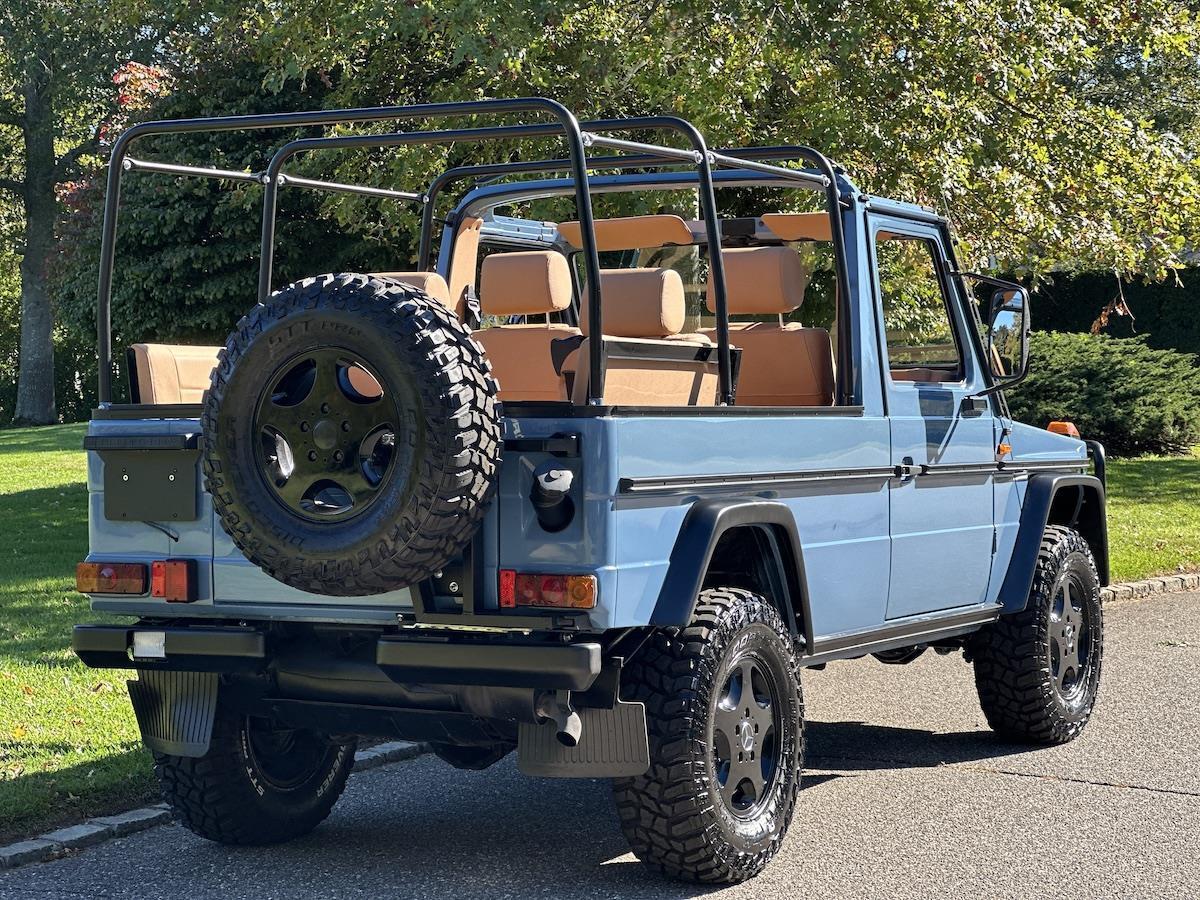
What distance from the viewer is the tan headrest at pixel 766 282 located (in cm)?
631

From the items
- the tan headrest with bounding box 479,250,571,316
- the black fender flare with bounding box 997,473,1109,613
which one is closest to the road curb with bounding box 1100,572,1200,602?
the black fender flare with bounding box 997,473,1109,613

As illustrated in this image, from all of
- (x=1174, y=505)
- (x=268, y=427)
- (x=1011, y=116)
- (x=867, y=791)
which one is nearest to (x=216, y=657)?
(x=268, y=427)

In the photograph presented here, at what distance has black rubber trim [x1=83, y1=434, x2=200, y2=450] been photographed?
5277mm

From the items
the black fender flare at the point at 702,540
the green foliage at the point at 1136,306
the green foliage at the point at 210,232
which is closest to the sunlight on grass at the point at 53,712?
the black fender flare at the point at 702,540

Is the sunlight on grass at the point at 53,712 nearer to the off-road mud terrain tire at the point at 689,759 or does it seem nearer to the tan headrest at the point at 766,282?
the off-road mud terrain tire at the point at 689,759

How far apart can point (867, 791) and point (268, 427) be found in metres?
2.95

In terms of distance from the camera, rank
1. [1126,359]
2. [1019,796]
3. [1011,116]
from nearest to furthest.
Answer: [1019,796] < [1011,116] < [1126,359]

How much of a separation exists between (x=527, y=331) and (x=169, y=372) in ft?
4.30

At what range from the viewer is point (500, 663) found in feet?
15.8

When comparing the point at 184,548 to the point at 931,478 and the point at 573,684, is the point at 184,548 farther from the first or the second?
the point at 931,478

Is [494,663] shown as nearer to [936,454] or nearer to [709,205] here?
[709,205]

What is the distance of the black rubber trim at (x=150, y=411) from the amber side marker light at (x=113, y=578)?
0.47 meters

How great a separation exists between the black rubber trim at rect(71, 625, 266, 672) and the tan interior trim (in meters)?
2.49

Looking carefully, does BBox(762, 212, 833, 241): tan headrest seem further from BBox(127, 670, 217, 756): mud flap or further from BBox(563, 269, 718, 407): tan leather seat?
BBox(127, 670, 217, 756): mud flap
